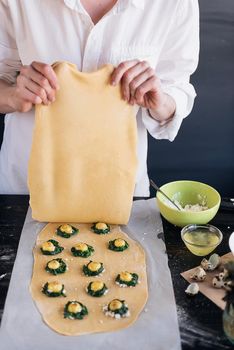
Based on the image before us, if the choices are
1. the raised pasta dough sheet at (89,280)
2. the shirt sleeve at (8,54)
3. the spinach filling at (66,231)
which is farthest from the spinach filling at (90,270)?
the shirt sleeve at (8,54)

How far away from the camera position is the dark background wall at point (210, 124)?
5.26 ft

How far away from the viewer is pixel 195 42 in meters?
1.16

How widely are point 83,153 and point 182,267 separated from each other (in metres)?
0.32

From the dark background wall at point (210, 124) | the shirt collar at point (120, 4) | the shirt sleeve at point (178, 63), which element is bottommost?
the dark background wall at point (210, 124)

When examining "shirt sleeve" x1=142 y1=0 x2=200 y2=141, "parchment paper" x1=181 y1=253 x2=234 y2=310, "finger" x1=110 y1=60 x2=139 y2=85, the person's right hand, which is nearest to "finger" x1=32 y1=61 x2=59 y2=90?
the person's right hand

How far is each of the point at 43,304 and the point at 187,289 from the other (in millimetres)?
266

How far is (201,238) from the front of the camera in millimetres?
1023

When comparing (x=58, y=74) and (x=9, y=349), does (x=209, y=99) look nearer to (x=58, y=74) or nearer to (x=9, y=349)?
(x=58, y=74)

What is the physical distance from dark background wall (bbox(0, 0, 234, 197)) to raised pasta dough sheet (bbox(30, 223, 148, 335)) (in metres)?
0.77

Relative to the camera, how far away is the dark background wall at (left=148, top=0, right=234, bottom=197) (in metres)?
1.60

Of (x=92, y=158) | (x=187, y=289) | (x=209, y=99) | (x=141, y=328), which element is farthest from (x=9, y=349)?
(x=209, y=99)

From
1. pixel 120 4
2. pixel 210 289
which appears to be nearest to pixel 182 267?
pixel 210 289

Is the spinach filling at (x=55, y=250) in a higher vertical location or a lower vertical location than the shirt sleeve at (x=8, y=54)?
lower

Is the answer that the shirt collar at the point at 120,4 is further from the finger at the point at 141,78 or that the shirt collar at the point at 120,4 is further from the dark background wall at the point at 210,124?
the dark background wall at the point at 210,124
